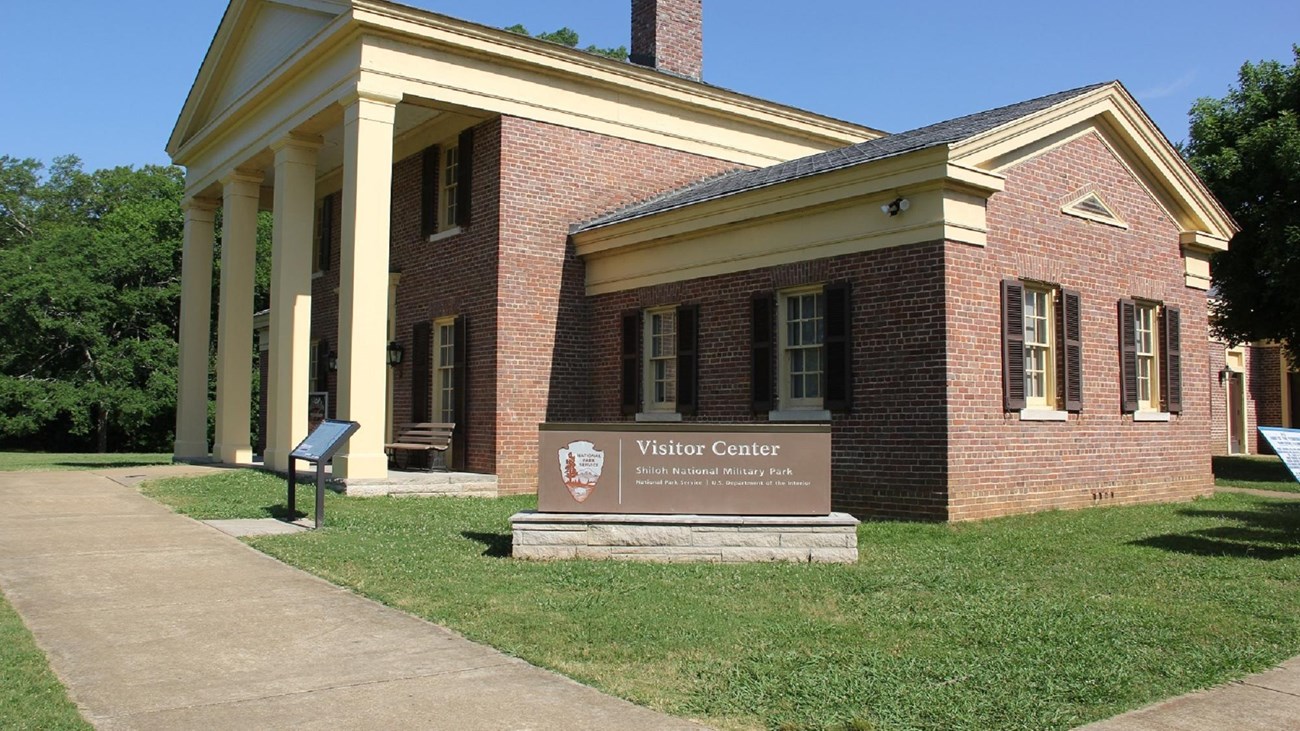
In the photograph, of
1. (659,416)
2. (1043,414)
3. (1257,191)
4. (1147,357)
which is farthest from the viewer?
(1257,191)

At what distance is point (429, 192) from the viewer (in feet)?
62.7

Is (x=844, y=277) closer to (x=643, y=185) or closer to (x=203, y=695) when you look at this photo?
(x=643, y=185)

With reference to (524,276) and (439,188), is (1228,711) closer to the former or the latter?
(524,276)

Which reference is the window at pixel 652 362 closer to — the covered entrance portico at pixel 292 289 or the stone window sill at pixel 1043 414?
the covered entrance portico at pixel 292 289

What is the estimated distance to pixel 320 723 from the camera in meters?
4.99

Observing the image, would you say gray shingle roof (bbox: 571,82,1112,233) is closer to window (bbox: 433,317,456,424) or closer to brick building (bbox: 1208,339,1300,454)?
window (bbox: 433,317,456,424)

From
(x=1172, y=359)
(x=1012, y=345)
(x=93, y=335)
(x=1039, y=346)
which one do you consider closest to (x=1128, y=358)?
(x=1172, y=359)

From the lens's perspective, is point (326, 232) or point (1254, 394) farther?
point (1254, 394)

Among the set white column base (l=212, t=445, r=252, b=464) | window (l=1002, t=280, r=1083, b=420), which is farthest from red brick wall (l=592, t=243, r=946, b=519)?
white column base (l=212, t=445, r=252, b=464)

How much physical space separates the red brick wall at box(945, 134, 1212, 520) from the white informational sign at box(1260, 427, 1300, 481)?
3.04 meters

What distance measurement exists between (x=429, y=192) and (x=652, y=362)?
552cm

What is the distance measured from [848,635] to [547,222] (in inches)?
467

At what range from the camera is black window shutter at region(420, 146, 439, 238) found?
18938 millimetres

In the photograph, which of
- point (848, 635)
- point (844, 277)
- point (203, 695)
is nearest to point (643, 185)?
point (844, 277)
